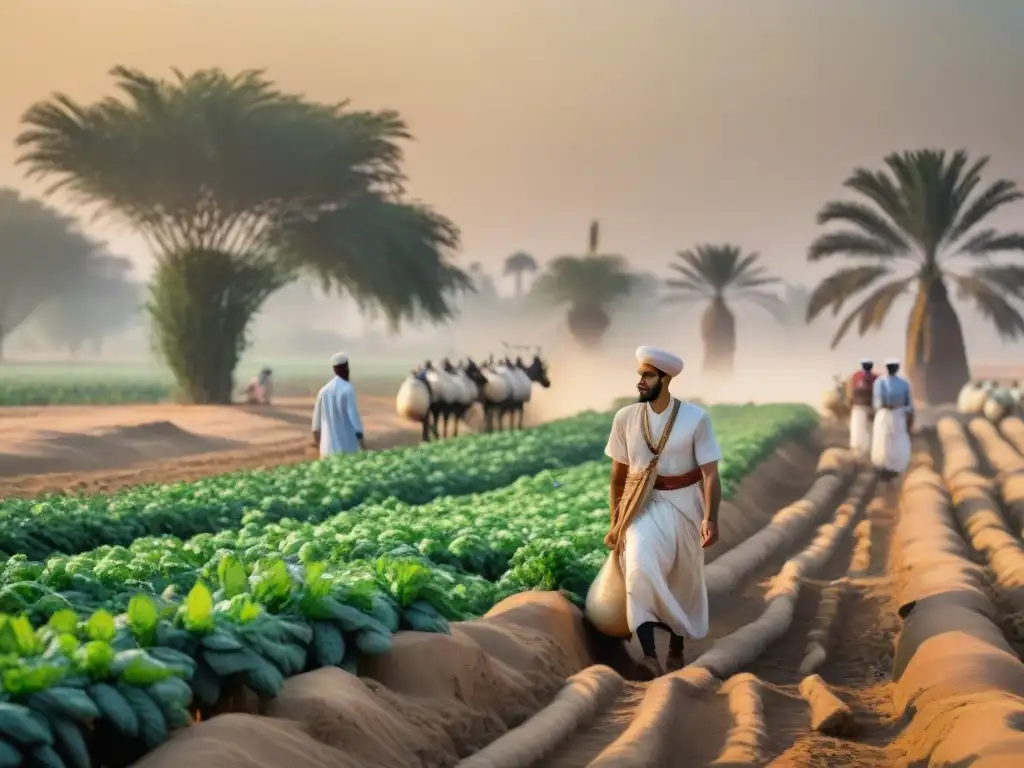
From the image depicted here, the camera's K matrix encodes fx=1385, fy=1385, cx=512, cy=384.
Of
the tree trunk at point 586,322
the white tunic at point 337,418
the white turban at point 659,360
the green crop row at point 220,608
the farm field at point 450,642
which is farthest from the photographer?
the tree trunk at point 586,322

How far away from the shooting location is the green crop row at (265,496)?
934 centimetres

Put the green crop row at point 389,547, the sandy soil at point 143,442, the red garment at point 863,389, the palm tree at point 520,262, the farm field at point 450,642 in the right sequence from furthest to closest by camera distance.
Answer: the palm tree at point 520,262 → the red garment at point 863,389 → the sandy soil at point 143,442 → the green crop row at point 389,547 → the farm field at point 450,642

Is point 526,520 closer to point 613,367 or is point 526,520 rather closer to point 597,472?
point 597,472

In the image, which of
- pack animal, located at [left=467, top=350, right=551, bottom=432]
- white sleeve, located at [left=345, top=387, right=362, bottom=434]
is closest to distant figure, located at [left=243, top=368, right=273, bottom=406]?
pack animal, located at [left=467, top=350, right=551, bottom=432]

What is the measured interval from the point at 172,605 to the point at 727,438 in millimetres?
15932

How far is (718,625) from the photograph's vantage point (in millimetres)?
9055

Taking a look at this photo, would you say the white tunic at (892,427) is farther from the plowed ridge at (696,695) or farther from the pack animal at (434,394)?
the pack animal at (434,394)

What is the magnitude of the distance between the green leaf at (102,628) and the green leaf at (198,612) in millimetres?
274

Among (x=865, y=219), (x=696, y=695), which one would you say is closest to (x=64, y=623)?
(x=696, y=695)

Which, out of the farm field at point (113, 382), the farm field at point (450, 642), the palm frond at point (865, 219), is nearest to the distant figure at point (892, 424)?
the farm field at point (450, 642)

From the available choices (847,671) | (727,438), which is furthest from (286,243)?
(847,671)

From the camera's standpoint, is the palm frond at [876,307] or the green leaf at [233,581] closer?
the green leaf at [233,581]

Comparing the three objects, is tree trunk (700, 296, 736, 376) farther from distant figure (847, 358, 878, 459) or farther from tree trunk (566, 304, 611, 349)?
distant figure (847, 358, 878, 459)

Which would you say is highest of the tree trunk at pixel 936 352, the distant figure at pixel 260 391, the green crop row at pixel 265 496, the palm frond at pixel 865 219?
the palm frond at pixel 865 219
